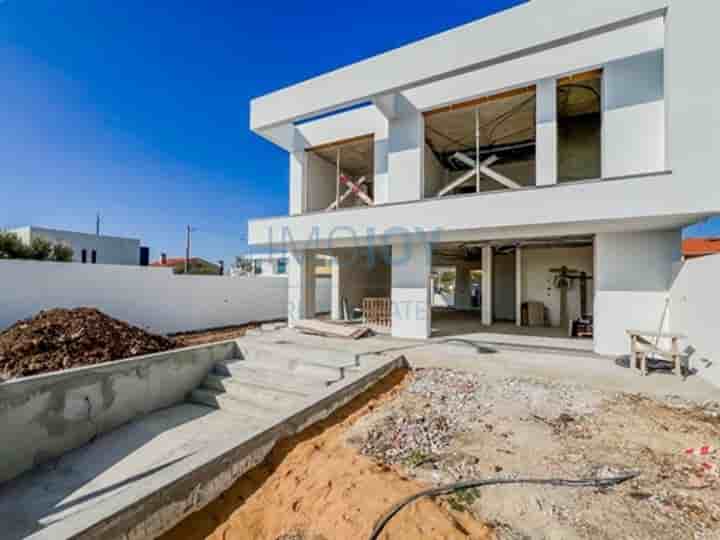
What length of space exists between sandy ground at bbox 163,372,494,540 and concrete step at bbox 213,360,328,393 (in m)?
1.93

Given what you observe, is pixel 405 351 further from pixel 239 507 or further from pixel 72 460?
pixel 72 460

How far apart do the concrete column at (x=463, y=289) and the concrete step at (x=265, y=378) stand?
40.3 ft

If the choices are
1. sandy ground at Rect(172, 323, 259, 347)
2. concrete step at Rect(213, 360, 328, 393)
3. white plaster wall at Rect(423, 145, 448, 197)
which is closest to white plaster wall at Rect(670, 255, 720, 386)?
concrete step at Rect(213, 360, 328, 393)

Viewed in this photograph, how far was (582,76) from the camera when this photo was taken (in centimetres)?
659

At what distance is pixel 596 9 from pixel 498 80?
1928 mm

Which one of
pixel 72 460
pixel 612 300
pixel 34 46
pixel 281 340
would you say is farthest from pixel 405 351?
pixel 34 46

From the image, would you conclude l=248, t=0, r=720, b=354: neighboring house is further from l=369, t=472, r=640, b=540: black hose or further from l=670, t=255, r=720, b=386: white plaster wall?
l=369, t=472, r=640, b=540: black hose

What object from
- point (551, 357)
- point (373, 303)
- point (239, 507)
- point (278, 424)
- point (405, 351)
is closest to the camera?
point (239, 507)

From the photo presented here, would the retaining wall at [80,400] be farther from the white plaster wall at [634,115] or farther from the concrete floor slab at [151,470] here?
the white plaster wall at [634,115]

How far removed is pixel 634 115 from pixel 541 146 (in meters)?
1.59

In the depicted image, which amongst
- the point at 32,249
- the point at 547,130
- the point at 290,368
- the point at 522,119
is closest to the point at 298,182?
the point at 290,368

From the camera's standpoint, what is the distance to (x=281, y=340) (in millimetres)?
6758

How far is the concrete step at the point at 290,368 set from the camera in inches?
197

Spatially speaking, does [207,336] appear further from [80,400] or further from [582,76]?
[582,76]
